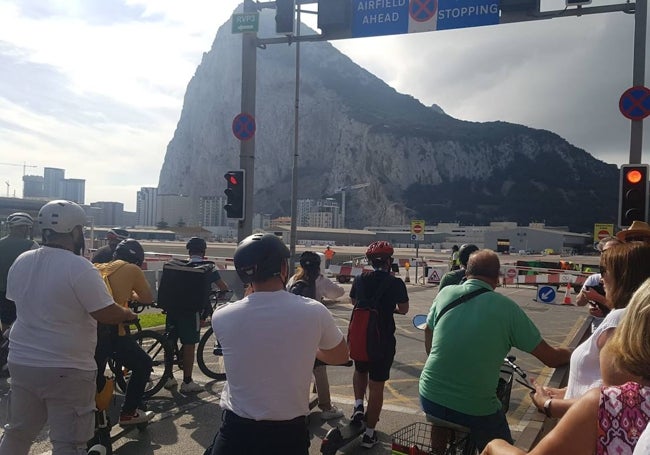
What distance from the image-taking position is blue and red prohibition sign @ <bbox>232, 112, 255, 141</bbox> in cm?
994

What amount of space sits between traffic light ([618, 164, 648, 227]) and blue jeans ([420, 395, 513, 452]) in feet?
20.2

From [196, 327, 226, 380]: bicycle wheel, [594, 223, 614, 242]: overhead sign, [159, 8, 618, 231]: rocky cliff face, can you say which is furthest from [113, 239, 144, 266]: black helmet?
[159, 8, 618, 231]: rocky cliff face

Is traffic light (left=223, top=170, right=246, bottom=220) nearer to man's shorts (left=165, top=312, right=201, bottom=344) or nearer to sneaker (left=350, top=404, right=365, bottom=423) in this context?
man's shorts (left=165, top=312, right=201, bottom=344)

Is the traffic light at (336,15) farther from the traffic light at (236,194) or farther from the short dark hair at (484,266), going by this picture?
the short dark hair at (484,266)

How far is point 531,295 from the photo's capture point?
20.0 meters

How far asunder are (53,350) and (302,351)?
1.66 m

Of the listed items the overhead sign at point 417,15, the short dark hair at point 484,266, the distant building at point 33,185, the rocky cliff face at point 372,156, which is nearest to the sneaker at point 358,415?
the short dark hair at point 484,266

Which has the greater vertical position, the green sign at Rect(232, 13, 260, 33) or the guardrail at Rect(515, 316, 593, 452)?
the green sign at Rect(232, 13, 260, 33)

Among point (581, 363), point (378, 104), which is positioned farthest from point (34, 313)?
point (378, 104)

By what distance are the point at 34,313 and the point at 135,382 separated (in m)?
2.00

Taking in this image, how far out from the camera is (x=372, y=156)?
15275cm

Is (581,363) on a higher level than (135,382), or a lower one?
higher

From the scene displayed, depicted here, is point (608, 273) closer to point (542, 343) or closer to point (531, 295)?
point (542, 343)

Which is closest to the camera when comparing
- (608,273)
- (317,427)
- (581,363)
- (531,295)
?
(581,363)
